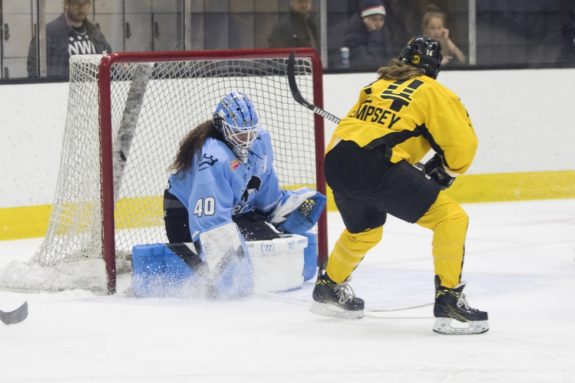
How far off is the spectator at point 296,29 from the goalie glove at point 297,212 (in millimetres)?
2386

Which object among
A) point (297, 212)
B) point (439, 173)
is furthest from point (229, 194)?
point (439, 173)

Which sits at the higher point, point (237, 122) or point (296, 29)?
point (296, 29)

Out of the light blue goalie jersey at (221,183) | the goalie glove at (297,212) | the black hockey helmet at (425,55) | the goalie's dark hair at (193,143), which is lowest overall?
the goalie glove at (297,212)

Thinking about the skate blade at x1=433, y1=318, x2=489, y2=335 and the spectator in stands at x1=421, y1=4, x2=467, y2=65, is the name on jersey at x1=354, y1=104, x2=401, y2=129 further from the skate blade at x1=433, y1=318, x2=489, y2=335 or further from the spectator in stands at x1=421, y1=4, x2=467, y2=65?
the spectator in stands at x1=421, y1=4, x2=467, y2=65

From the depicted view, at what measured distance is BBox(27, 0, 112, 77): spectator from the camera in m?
6.25

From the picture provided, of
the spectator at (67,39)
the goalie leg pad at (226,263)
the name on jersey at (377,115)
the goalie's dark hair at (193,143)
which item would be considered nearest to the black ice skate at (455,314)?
the name on jersey at (377,115)

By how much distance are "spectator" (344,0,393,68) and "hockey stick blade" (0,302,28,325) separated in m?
3.55

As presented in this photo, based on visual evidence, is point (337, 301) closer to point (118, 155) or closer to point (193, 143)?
point (193, 143)

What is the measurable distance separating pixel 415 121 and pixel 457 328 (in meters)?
0.60

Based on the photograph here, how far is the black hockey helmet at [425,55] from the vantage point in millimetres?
3807

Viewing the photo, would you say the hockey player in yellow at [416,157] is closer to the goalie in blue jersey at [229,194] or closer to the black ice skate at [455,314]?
the black ice skate at [455,314]

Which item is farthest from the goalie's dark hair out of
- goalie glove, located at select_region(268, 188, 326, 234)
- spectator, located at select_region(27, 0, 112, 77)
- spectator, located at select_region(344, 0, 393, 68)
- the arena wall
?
spectator, located at select_region(344, 0, 393, 68)

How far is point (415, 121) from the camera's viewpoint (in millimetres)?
3686

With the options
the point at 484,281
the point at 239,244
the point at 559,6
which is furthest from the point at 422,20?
the point at 239,244
